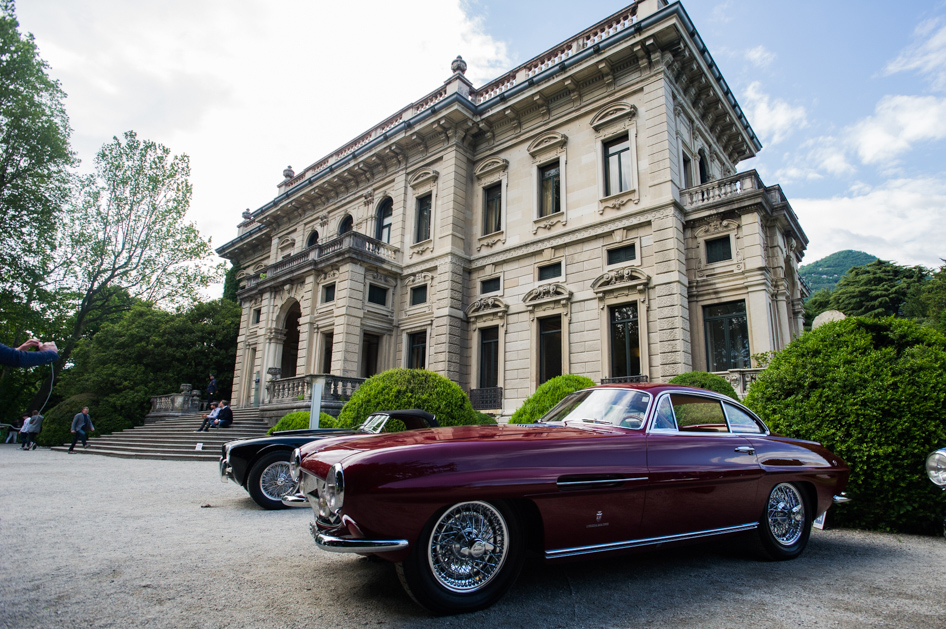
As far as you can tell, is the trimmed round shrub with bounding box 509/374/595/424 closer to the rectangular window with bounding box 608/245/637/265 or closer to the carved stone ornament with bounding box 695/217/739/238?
the rectangular window with bounding box 608/245/637/265

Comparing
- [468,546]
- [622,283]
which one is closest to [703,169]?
[622,283]

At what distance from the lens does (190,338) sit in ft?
84.5

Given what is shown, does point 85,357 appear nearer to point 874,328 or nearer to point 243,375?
point 243,375

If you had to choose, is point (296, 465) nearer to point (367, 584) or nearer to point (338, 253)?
point (367, 584)

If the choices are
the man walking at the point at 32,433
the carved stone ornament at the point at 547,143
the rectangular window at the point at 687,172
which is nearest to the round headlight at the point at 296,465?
the carved stone ornament at the point at 547,143

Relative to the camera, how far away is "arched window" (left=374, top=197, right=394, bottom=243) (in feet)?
74.6

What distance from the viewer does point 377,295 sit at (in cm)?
2033

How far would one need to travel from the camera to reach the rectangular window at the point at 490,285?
18797 mm

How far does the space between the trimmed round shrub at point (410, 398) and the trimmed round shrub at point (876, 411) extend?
6281 millimetres

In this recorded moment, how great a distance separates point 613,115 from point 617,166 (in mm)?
1730

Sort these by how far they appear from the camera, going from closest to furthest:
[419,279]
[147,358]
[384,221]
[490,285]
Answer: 1. [490,285]
2. [419,279]
3. [384,221]
4. [147,358]

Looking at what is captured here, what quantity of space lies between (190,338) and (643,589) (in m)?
27.5

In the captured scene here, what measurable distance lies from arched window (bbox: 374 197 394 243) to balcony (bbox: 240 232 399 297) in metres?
1.96

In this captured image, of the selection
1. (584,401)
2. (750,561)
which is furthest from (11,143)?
(750,561)
